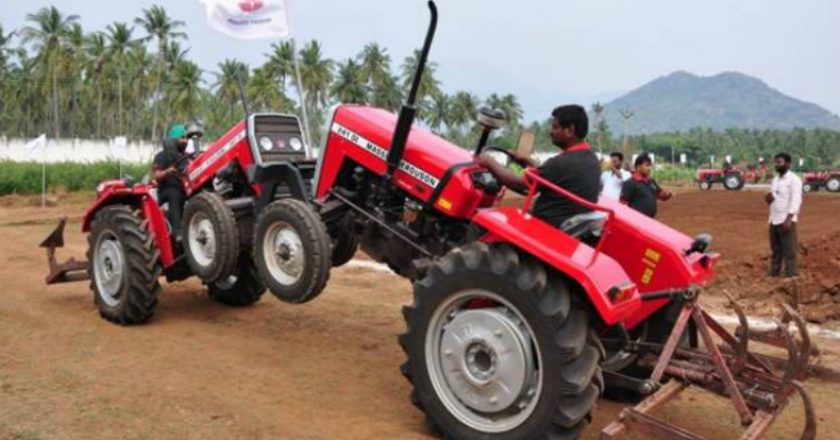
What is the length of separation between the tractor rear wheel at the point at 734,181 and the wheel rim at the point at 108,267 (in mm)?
36447

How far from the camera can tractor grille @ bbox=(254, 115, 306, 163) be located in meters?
6.38

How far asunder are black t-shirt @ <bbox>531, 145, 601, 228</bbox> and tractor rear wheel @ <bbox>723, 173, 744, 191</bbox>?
37.1 metres

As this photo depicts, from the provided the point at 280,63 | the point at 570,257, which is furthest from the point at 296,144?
the point at 280,63

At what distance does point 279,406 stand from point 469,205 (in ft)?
5.64

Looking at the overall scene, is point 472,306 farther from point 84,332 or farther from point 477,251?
point 84,332

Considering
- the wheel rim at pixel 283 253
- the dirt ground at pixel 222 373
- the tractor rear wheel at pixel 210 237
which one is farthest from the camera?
the tractor rear wheel at pixel 210 237

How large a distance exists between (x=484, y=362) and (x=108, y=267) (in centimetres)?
430

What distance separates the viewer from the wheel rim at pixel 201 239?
19.7ft

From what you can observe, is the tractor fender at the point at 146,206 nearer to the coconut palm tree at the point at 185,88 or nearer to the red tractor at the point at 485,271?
the red tractor at the point at 485,271

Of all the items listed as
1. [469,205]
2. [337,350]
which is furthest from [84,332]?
[469,205]

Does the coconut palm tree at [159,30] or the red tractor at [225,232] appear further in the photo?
the coconut palm tree at [159,30]

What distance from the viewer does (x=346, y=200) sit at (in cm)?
561

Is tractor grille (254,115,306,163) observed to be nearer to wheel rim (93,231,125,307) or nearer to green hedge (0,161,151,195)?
wheel rim (93,231,125,307)

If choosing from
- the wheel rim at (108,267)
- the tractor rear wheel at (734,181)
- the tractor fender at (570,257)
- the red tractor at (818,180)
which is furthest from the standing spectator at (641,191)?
the tractor rear wheel at (734,181)
